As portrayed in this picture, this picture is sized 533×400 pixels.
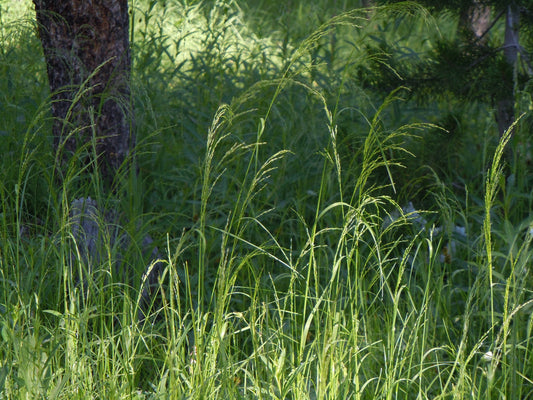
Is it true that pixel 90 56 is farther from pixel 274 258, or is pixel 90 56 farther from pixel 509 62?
pixel 509 62

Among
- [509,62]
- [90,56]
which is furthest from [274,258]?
[509,62]

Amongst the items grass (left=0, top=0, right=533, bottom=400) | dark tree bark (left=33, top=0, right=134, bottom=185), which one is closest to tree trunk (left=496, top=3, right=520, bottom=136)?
grass (left=0, top=0, right=533, bottom=400)

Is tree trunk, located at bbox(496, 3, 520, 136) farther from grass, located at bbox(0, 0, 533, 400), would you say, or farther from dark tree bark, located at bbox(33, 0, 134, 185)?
dark tree bark, located at bbox(33, 0, 134, 185)

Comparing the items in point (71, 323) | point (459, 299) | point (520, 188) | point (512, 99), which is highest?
point (512, 99)

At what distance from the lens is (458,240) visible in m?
3.01

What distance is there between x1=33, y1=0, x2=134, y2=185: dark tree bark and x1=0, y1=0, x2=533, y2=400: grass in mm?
153

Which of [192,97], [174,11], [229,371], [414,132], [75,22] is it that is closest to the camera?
[229,371]

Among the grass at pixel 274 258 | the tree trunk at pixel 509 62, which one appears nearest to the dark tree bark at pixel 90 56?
the grass at pixel 274 258

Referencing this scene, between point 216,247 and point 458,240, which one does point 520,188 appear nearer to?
point 458,240

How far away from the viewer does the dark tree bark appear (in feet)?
9.73

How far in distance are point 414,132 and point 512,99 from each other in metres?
0.68

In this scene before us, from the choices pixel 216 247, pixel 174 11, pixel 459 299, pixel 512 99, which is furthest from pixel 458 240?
pixel 174 11

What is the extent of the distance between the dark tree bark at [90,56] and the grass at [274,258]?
0.50 feet

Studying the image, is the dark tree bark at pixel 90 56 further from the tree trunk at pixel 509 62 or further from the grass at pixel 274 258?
the tree trunk at pixel 509 62
